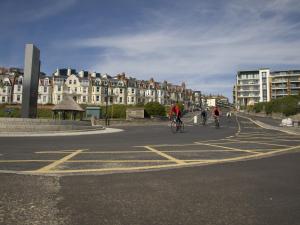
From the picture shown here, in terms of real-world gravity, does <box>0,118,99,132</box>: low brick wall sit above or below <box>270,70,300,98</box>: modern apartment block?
below

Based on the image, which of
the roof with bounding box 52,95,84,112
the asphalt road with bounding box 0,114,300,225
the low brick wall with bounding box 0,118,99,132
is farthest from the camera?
the roof with bounding box 52,95,84,112

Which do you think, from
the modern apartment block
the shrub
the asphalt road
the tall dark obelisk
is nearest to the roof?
the tall dark obelisk

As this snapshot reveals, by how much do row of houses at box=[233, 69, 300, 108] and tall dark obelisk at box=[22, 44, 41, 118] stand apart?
128 metres

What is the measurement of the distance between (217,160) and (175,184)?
3.03 meters

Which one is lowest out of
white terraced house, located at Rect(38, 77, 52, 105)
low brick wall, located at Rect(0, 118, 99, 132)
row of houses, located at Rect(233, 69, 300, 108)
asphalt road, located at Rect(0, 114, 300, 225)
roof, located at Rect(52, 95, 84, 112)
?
asphalt road, located at Rect(0, 114, 300, 225)

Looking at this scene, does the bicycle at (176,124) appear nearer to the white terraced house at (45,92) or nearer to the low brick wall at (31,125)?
the low brick wall at (31,125)

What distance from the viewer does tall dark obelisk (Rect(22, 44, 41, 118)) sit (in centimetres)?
2250

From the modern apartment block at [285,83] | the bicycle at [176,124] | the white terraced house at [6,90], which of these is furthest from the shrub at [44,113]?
the modern apartment block at [285,83]

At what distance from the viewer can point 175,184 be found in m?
5.14

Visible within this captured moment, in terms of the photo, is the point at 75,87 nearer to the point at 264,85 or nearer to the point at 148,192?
the point at 264,85

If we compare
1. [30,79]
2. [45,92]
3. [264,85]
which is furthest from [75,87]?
[264,85]

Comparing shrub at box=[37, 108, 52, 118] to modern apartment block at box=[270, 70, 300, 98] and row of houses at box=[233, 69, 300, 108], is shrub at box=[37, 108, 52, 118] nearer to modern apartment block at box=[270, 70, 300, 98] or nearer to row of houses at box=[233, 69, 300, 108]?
row of houses at box=[233, 69, 300, 108]

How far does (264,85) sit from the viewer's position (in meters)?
148

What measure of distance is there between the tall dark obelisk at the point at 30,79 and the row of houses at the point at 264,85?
128113mm
